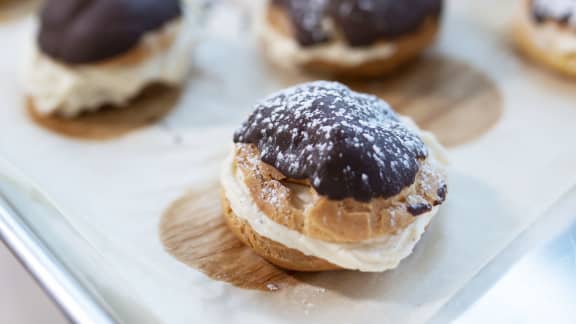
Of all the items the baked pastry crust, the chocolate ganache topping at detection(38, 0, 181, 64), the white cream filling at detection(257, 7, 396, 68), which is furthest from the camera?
the white cream filling at detection(257, 7, 396, 68)

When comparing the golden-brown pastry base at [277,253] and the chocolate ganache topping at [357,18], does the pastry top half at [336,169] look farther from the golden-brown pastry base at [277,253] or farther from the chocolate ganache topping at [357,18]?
the chocolate ganache topping at [357,18]

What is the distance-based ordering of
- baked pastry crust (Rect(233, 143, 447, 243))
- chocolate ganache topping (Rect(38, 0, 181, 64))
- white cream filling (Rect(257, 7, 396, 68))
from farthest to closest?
white cream filling (Rect(257, 7, 396, 68))
chocolate ganache topping (Rect(38, 0, 181, 64))
baked pastry crust (Rect(233, 143, 447, 243))

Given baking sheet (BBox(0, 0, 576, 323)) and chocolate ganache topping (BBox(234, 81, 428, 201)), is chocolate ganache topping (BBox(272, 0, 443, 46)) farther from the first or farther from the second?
chocolate ganache topping (BBox(234, 81, 428, 201))

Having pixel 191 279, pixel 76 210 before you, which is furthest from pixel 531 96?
pixel 76 210

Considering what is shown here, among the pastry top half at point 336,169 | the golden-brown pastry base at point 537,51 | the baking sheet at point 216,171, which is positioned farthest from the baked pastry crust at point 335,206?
the golden-brown pastry base at point 537,51

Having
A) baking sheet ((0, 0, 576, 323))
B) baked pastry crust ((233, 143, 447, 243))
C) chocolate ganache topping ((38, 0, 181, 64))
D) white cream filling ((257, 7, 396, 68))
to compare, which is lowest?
baking sheet ((0, 0, 576, 323))

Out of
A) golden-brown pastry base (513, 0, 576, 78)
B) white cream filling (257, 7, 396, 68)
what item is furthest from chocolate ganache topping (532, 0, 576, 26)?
white cream filling (257, 7, 396, 68)

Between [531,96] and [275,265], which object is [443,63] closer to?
[531,96]
